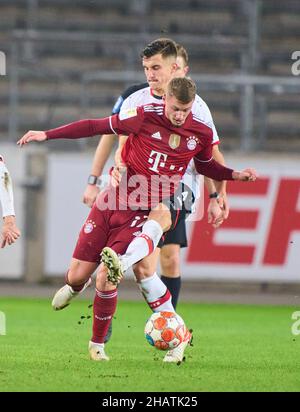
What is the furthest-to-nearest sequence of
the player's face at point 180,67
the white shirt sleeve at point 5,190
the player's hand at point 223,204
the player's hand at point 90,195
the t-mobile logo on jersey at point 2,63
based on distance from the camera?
the t-mobile logo on jersey at point 2,63, the player's hand at point 223,204, the player's hand at point 90,195, the player's face at point 180,67, the white shirt sleeve at point 5,190

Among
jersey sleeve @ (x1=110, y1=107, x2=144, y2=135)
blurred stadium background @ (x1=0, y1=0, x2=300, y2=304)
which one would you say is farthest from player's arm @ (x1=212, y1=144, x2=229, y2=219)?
blurred stadium background @ (x1=0, y1=0, x2=300, y2=304)

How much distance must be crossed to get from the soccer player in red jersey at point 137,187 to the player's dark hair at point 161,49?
0.44m

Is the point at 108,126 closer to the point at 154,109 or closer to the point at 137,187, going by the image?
the point at 154,109

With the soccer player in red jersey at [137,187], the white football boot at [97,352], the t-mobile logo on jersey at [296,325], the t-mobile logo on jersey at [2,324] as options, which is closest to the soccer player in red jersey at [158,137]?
the soccer player in red jersey at [137,187]

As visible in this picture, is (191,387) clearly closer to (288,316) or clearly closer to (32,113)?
(288,316)

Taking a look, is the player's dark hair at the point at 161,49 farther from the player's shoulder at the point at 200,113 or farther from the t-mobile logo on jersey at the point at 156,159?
the t-mobile logo on jersey at the point at 156,159

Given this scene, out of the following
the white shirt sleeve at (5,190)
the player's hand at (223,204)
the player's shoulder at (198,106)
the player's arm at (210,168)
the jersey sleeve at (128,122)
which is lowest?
the player's hand at (223,204)

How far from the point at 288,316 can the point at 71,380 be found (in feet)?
20.7

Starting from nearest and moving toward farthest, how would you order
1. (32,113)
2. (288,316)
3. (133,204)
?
(133,204), (288,316), (32,113)

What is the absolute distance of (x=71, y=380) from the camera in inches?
238

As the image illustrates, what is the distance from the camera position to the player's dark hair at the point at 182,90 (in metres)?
6.82

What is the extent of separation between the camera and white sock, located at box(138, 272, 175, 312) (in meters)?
7.05

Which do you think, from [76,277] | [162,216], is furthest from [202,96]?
[162,216]

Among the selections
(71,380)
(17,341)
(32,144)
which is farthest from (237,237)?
(71,380)
